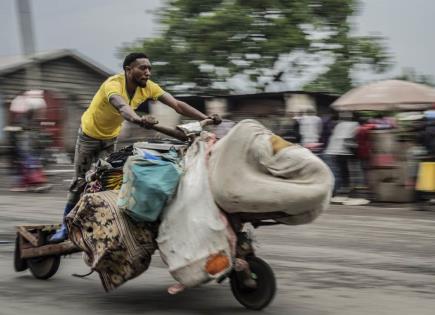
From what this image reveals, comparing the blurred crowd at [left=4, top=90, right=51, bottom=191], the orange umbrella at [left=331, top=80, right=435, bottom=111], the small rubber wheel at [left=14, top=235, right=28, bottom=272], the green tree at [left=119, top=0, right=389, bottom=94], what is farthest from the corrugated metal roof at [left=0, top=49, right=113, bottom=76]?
the small rubber wheel at [left=14, top=235, right=28, bottom=272]

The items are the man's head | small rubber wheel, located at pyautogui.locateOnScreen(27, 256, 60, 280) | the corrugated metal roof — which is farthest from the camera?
the corrugated metal roof

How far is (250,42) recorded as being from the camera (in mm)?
27734

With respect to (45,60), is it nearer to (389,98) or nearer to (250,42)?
(250,42)

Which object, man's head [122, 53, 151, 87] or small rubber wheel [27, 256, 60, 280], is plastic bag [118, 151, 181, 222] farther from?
small rubber wheel [27, 256, 60, 280]

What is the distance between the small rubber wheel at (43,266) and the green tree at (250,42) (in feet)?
70.3

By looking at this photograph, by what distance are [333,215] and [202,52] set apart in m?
17.6

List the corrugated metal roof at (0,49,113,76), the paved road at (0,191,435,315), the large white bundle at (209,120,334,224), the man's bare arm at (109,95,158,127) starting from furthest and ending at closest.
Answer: the corrugated metal roof at (0,49,113,76) < the paved road at (0,191,435,315) < the man's bare arm at (109,95,158,127) < the large white bundle at (209,120,334,224)

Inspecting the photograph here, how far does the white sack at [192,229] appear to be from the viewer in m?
4.50

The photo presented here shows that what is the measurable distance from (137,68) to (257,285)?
1901 millimetres

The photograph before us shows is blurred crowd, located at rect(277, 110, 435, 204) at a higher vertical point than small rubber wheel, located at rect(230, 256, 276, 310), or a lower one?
lower

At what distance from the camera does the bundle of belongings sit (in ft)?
14.4

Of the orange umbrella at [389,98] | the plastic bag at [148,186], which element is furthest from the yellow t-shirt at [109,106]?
the orange umbrella at [389,98]

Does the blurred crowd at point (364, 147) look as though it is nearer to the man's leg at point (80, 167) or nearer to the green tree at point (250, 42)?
the man's leg at point (80, 167)

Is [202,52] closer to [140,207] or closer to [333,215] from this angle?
[333,215]
